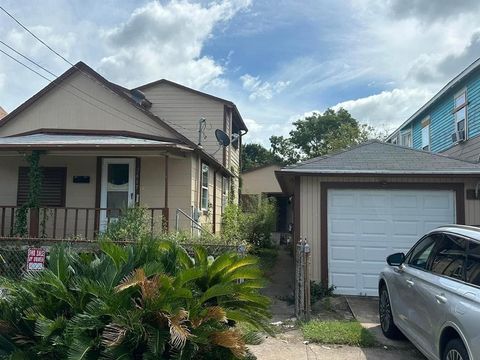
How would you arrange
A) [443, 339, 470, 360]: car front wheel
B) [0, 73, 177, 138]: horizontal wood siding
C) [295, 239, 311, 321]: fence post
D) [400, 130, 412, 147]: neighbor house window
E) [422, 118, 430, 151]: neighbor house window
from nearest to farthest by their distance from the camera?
[443, 339, 470, 360]: car front wheel, [295, 239, 311, 321]: fence post, [0, 73, 177, 138]: horizontal wood siding, [422, 118, 430, 151]: neighbor house window, [400, 130, 412, 147]: neighbor house window

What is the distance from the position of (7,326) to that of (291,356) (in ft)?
11.1

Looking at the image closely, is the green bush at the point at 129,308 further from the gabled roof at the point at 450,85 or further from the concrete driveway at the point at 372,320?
the gabled roof at the point at 450,85

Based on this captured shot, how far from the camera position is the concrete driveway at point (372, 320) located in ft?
19.5

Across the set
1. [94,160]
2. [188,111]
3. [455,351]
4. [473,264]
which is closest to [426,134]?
[188,111]

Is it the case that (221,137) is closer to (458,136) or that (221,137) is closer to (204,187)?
(204,187)

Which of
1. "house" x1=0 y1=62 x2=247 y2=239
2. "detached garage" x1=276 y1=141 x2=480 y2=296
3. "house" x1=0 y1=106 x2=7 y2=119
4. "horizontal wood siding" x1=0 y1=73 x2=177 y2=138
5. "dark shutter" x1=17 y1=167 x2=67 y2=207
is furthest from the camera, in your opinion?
"house" x1=0 y1=106 x2=7 y2=119

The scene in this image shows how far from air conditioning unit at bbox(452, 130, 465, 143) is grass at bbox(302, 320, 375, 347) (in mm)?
9741

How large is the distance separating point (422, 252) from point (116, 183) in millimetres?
8425

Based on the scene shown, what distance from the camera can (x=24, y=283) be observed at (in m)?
4.77

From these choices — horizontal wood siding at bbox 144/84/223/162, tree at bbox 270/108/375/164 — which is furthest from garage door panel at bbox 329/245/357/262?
tree at bbox 270/108/375/164

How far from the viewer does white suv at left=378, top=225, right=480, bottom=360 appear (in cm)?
374

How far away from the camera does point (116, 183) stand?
11633mm

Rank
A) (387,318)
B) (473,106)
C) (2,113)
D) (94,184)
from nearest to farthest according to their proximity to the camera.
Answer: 1. (387,318)
2. (94,184)
3. (473,106)
4. (2,113)

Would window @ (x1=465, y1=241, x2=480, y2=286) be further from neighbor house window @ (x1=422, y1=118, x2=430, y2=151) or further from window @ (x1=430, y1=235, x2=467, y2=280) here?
neighbor house window @ (x1=422, y1=118, x2=430, y2=151)
